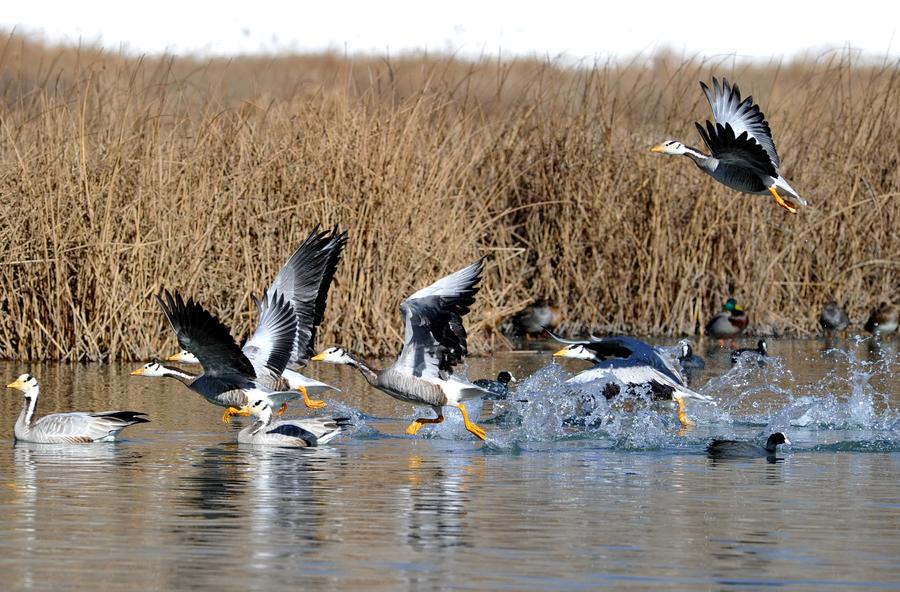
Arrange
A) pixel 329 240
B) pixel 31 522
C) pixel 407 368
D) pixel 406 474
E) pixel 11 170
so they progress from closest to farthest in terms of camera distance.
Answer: pixel 31 522 < pixel 406 474 < pixel 407 368 < pixel 329 240 < pixel 11 170

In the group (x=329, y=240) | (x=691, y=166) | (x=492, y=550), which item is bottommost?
(x=492, y=550)

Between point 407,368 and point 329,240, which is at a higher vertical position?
point 329,240

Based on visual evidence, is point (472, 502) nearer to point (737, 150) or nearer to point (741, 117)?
point (737, 150)

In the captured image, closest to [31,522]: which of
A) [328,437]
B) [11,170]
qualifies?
[328,437]

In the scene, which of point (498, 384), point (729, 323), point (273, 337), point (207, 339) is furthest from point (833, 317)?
point (207, 339)

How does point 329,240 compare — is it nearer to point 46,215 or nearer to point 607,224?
point 46,215

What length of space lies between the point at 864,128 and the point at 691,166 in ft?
8.06

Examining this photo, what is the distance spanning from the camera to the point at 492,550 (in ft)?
23.3

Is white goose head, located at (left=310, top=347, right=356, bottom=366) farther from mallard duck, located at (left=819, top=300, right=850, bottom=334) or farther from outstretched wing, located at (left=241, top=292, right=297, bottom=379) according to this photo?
mallard duck, located at (left=819, top=300, right=850, bottom=334)

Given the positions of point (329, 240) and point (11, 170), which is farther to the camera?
point (11, 170)

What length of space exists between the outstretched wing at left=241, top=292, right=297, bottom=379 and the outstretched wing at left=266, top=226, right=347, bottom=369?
216mm

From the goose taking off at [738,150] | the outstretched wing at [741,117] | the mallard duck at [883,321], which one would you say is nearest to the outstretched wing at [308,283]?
the goose taking off at [738,150]

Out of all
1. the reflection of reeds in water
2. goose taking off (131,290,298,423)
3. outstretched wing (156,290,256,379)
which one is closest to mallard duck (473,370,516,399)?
goose taking off (131,290,298,423)

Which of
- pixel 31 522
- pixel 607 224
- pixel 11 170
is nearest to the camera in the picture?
pixel 31 522
